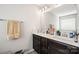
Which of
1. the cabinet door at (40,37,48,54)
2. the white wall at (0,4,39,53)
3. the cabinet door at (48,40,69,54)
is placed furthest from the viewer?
the white wall at (0,4,39,53)

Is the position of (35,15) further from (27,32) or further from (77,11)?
(77,11)

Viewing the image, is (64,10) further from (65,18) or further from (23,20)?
(23,20)

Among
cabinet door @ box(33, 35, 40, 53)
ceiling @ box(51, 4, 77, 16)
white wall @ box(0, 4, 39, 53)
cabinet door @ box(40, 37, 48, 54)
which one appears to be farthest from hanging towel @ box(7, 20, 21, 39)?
ceiling @ box(51, 4, 77, 16)

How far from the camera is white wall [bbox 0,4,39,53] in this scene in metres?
2.07

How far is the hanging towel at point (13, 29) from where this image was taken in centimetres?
210

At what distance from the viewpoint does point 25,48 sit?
215cm

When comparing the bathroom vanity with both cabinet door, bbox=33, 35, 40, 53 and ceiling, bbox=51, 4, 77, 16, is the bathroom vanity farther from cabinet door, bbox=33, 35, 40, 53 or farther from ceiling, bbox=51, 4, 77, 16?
ceiling, bbox=51, 4, 77, 16

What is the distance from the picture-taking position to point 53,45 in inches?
67.3

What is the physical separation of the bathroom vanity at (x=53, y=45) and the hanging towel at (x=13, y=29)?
1.08 ft

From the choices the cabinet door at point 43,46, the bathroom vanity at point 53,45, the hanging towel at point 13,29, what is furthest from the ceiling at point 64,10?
the hanging towel at point 13,29

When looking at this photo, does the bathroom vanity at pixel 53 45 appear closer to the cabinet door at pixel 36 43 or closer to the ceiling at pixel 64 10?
the cabinet door at pixel 36 43

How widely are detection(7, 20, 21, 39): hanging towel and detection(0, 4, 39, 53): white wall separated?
3.1 inches
